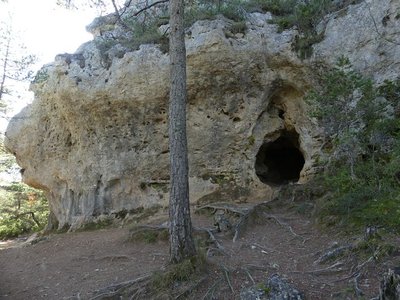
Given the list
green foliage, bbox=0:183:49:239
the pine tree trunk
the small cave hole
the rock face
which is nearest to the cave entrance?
the rock face

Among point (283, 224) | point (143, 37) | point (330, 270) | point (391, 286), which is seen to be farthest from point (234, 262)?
point (143, 37)

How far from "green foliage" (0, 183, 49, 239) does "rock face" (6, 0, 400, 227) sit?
853cm

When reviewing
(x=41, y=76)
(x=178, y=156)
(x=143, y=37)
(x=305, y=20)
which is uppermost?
(x=143, y=37)

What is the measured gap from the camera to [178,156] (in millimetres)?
5758

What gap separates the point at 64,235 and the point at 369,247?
9.72 metres

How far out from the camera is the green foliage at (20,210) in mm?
20422

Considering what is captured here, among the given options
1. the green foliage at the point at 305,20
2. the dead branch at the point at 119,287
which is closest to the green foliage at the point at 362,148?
the green foliage at the point at 305,20

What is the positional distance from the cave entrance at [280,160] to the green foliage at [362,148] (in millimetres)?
3885

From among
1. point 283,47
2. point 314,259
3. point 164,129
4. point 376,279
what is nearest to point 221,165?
point 164,129

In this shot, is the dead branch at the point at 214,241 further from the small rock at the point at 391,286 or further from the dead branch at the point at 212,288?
the small rock at the point at 391,286

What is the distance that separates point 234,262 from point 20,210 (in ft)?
66.7

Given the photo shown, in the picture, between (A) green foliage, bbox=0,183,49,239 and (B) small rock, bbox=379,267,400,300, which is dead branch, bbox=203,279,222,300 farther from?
(A) green foliage, bbox=0,183,49,239

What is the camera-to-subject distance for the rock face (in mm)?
11328

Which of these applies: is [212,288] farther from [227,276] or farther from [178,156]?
[178,156]
